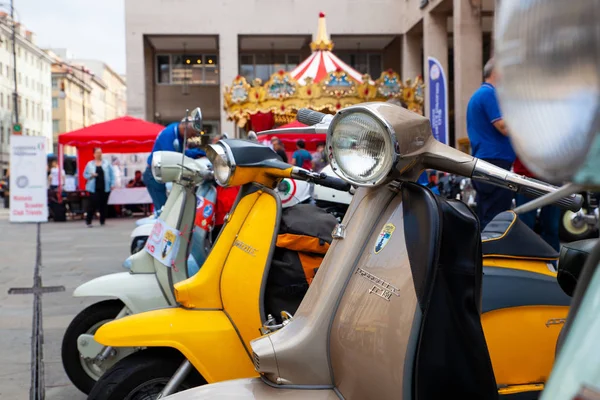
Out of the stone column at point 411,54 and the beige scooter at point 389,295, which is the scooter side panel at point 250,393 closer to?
the beige scooter at point 389,295

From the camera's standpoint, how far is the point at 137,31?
25562mm

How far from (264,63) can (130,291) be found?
28295 millimetres

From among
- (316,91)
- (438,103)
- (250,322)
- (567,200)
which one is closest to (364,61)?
(316,91)

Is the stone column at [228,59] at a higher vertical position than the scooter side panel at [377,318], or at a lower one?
higher

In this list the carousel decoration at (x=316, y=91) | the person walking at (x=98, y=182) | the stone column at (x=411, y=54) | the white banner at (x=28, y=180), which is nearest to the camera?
the person walking at (x=98, y=182)

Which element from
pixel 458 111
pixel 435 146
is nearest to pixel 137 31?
pixel 458 111

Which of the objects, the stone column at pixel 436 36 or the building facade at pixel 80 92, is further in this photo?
the building facade at pixel 80 92

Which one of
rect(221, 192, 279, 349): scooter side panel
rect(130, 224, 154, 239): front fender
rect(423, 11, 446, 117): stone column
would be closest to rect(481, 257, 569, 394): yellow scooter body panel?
rect(221, 192, 279, 349): scooter side panel

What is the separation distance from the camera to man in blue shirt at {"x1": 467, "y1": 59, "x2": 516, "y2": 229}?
451 cm

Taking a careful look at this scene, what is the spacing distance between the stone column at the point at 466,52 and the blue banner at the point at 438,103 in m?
4.91

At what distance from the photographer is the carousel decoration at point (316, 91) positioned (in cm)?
1894

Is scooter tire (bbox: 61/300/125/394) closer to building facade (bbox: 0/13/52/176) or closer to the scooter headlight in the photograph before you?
the scooter headlight

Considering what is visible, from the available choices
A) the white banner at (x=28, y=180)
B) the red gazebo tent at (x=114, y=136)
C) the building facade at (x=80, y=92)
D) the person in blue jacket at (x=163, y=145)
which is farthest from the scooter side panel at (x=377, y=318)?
the building facade at (x=80, y=92)

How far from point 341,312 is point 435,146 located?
455 millimetres
